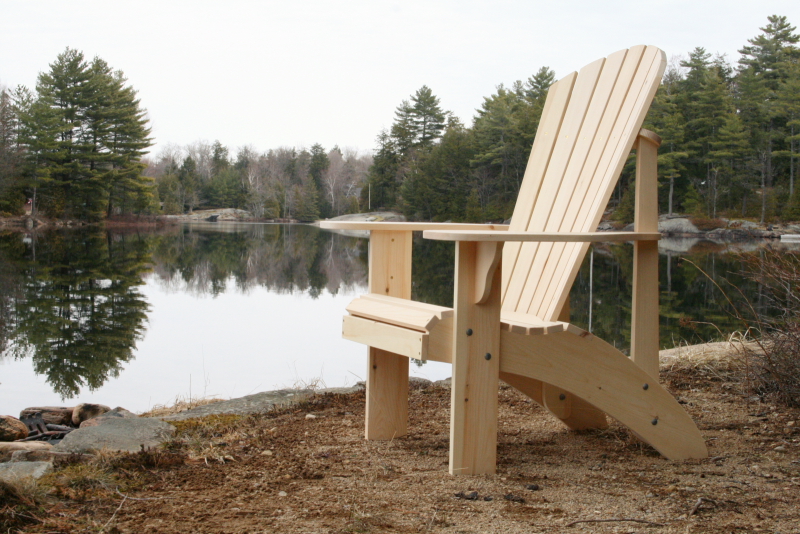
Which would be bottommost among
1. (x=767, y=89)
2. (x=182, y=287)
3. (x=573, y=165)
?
(x=182, y=287)

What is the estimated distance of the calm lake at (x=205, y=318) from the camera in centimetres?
512

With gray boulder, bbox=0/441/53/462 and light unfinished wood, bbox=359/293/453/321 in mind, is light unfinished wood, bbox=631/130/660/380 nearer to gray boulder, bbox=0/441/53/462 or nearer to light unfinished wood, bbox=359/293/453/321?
light unfinished wood, bbox=359/293/453/321

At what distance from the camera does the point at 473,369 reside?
183 centimetres

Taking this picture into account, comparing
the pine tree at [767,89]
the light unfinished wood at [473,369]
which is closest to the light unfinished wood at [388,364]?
the light unfinished wood at [473,369]

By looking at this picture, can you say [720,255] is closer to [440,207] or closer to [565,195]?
[565,195]

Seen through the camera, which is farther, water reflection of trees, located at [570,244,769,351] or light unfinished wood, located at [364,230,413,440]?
water reflection of trees, located at [570,244,769,351]

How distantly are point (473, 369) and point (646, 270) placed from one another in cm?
73

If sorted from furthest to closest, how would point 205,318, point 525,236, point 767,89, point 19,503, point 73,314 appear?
point 767,89 < point 205,318 < point 73,314 < point 525,236 < point 19,503

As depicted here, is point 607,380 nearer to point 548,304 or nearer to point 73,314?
point 548,304

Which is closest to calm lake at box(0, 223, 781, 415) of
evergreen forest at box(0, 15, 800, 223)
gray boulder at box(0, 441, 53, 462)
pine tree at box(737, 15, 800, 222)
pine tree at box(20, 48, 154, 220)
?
gray boulder at box(0, 441, 53, 462)

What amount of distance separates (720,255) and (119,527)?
56.8 ft

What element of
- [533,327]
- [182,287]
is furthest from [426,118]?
[533,327]

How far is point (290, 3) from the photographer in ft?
29.9

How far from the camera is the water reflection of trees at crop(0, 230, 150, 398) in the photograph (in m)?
5.70
